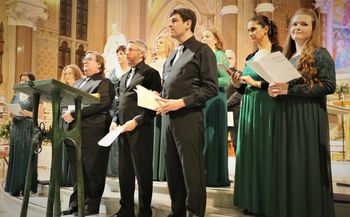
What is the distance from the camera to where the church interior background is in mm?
7770

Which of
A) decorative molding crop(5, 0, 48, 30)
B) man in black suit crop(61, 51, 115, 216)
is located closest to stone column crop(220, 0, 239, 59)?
decorative molding crop(5, 0, 48, 30)

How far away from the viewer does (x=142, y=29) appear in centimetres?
772

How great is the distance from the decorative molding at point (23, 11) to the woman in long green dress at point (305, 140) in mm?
8633

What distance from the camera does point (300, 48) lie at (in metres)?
2.66

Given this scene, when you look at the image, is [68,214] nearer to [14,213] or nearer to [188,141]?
[14,213]

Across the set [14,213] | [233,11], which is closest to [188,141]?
[14,213]

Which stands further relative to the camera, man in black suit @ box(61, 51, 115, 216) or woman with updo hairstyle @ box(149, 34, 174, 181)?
woman with updo hairstyle @ box(149, 34, 174, 181)

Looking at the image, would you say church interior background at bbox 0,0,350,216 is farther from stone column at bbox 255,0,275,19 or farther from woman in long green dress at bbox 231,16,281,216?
woman in long green dress at bbox 231,16,281,216

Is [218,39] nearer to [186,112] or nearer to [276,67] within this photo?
[186,112]

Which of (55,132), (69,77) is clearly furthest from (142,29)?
(55,132)

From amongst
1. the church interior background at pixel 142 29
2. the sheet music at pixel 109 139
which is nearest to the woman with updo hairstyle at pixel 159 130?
the sheet music at pixel 109 139

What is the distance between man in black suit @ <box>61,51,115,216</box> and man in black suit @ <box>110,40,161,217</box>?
277 millimetres

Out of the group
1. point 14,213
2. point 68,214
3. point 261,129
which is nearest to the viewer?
point 261,129

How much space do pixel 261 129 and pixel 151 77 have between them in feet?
3.03
